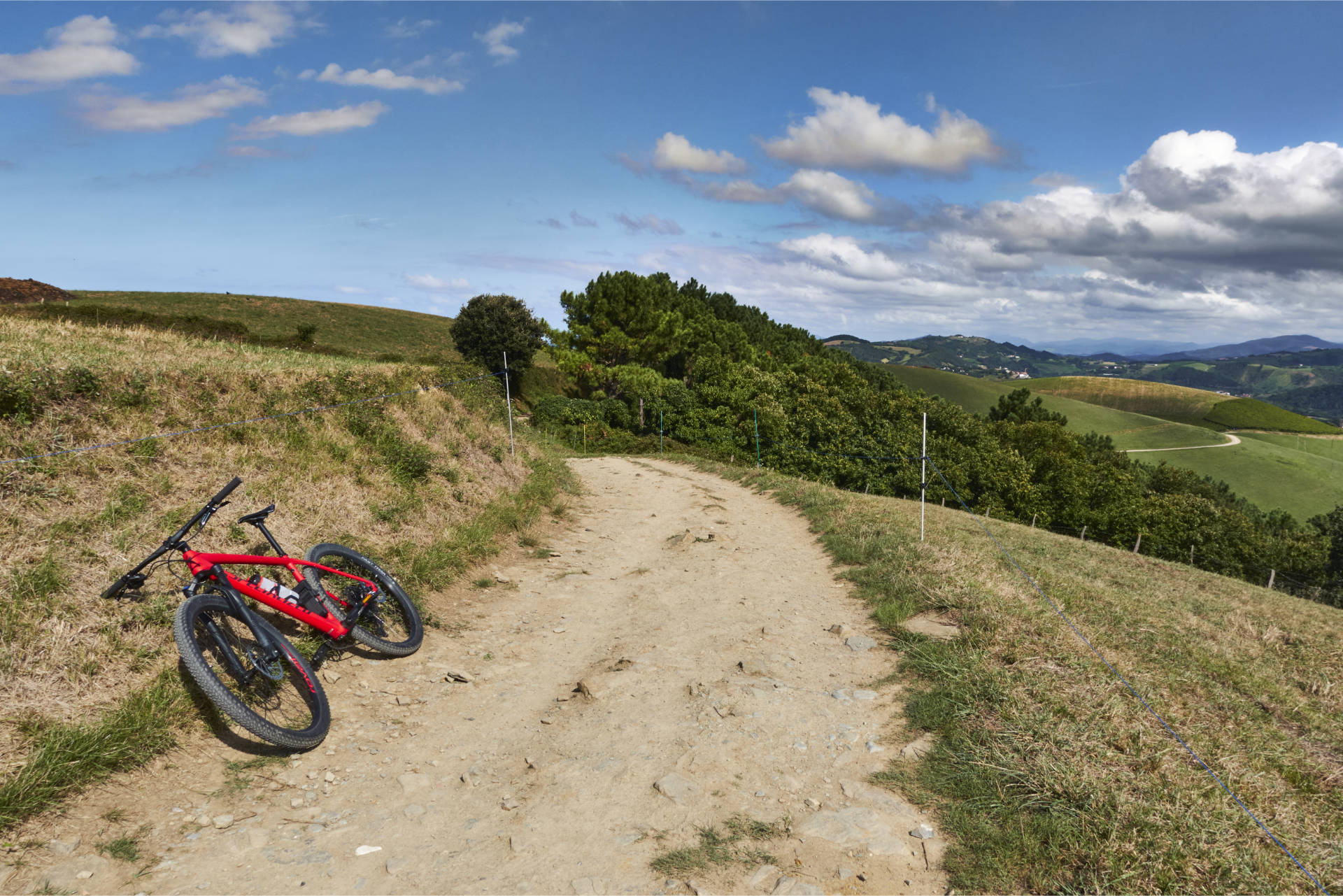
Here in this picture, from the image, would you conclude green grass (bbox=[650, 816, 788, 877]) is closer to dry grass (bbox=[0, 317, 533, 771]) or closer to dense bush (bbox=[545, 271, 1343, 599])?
dry grass (bbox=[0, 317, 533, 771])

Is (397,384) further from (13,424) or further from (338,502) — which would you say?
(13,424)

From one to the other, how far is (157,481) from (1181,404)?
209 m

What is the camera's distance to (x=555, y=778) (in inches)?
219

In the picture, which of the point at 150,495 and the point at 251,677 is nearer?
the point at 251,677

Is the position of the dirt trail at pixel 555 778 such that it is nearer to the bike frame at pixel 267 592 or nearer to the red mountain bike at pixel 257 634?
the red mountain bike at pixel 257 634

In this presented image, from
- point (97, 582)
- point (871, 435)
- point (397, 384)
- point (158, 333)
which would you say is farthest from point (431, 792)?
point (871, 435)

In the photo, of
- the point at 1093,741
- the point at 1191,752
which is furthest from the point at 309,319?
the point at 1191,752

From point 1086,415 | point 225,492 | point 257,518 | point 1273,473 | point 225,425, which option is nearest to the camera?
point 225,492

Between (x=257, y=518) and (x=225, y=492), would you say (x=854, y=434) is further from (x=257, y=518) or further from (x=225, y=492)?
(x=225, y=492)

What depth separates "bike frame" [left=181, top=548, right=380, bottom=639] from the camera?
609cm

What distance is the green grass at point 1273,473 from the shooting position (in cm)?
8644

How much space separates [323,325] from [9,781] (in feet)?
283

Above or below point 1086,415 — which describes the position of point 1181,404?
above

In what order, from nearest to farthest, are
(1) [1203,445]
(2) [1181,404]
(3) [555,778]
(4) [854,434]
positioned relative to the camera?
(3) [555,778] < (4) [854,434] < (1) [1203,445] < (2) [1181,404]
